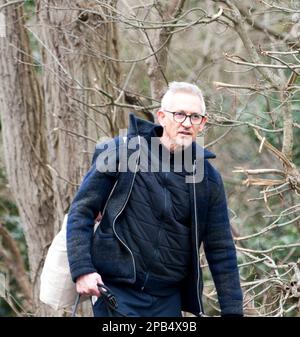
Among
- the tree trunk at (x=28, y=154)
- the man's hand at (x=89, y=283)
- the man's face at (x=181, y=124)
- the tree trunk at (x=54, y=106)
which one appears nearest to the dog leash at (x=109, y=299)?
the man's hand at (x=89, y=283)

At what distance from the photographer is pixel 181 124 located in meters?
4.64

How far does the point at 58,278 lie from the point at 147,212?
1.97 feet

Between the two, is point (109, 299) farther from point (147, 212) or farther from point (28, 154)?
point (28, 154)

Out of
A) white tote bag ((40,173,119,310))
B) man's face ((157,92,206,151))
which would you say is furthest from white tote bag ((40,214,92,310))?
man's face ((157,92,206,151))

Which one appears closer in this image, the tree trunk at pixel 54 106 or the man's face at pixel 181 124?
the man's face at pixel 181 124

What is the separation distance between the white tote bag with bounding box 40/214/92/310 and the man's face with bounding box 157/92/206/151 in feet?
2.00

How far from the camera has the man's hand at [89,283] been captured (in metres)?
4.50

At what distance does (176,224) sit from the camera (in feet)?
15.2

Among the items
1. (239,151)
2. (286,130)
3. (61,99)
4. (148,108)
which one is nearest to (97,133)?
Result: (61,99)

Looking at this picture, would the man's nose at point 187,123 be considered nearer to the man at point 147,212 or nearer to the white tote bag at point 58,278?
the man at point 147,212

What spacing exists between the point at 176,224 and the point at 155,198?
0.18 metres

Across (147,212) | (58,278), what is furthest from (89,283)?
(147,212)

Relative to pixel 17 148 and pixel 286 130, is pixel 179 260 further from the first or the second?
pixel 17 148

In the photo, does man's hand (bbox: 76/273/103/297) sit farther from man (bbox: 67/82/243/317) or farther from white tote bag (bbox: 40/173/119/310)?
white tote bag (bbox: 40/173/119/310)
